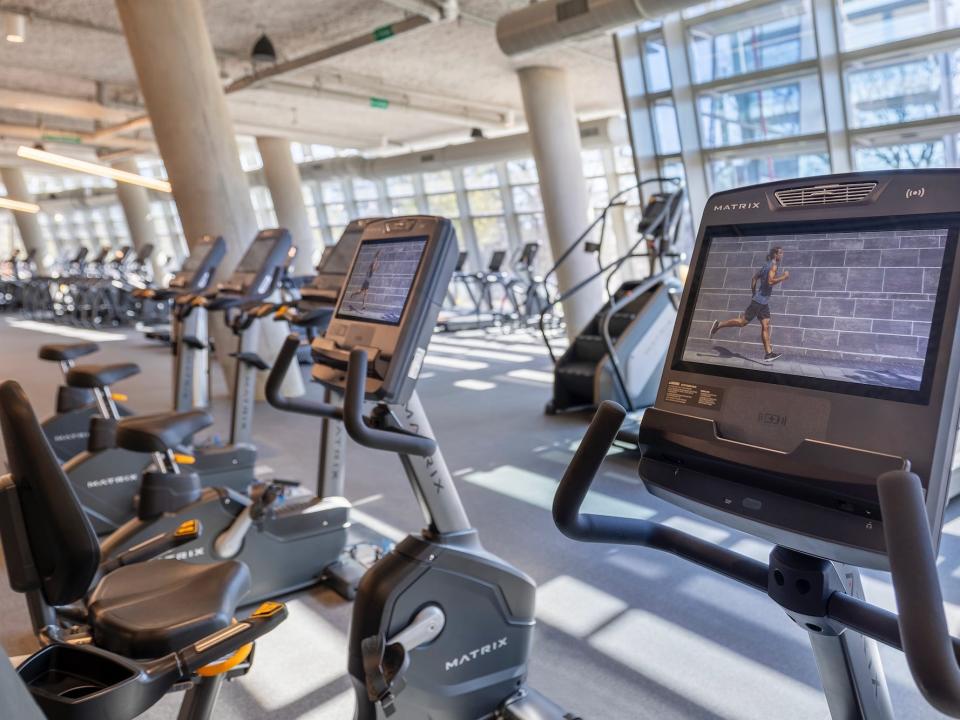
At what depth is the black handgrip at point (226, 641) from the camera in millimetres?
1438

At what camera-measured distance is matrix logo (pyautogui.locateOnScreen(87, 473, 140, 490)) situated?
3630mm

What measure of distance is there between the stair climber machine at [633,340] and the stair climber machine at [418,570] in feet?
10.1

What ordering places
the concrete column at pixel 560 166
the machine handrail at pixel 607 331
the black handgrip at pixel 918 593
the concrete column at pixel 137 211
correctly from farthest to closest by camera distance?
the concrete column at pixel 137 211 < the concrete column at pixel 560 166 < the machine handrail at pixel 607 331 < the black handgrip at pixel 918 593

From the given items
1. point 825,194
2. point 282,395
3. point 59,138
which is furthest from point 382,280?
point 59,138

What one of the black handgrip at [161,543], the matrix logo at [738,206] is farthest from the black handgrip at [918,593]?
the black handgrip at [161,543]

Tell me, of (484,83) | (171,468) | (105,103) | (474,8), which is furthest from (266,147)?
(171,468)

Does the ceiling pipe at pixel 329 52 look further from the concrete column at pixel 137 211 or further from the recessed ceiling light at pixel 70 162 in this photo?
the concrete column at pixel 137 211

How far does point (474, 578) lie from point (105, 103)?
10.0 m

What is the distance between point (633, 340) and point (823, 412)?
4341mm

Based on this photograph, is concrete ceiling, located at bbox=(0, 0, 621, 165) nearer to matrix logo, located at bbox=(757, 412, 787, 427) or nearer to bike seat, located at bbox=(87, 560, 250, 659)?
bike seat, located at bbox=(87, 560, 250, 659)

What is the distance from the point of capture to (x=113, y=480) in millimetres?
3691

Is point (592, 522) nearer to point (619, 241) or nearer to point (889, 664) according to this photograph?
point (889, 664)

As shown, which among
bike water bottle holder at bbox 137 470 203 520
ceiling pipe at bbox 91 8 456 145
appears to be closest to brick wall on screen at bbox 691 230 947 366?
bike water bottle holder at bbox 137 470 203 520

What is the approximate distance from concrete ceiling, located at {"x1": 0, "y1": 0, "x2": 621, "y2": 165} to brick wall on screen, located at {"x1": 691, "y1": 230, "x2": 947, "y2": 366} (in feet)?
22.8
